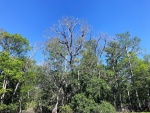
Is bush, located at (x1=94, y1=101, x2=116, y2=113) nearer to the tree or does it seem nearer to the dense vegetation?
the dense vegetation

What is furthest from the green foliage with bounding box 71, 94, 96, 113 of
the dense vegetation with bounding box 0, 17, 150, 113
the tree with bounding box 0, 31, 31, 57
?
the tree with bounding box 0, 31, 31, 57

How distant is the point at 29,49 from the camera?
26047 mm

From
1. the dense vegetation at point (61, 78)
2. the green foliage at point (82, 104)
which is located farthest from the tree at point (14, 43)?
the green foliage at point (82, 104)

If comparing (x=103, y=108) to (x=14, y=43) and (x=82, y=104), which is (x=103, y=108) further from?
(x=14, y=43)

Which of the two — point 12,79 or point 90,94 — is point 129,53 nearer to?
point 90,94

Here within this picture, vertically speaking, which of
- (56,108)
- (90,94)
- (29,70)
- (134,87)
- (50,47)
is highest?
(50,47)

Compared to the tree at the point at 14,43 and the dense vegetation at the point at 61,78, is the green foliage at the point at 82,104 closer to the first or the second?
the dense vegetation at the point at 61,78

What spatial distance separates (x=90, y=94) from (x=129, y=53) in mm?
14840

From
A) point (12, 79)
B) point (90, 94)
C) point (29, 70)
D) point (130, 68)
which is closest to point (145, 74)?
point (130, 68)

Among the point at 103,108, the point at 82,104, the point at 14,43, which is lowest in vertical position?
the point at 103,108

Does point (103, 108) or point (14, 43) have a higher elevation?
point (14, 43)

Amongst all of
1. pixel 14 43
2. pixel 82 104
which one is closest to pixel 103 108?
pixel 82 104

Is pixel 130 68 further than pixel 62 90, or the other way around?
pixel 130 68

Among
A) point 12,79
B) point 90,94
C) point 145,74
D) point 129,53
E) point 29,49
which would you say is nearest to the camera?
point 90,94
